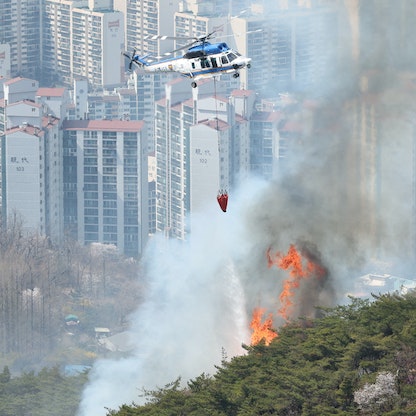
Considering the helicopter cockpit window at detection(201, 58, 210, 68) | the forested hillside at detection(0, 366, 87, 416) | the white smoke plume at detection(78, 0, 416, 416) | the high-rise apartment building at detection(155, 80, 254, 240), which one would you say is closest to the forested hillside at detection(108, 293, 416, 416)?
the white smoke plume at detection(78, 0, 416, 416)

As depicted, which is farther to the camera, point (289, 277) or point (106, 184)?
point (106, 184)

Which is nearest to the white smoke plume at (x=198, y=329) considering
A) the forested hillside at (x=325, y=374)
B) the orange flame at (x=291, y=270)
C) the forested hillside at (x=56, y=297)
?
the orange flame at (x=291, y=270)

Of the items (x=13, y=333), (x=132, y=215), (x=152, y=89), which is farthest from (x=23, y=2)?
(x=13, y=333)

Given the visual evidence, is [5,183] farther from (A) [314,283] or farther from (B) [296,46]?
(A) [314,283]

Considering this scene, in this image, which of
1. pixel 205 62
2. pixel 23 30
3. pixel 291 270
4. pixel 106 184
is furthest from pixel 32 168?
pixel 205 62

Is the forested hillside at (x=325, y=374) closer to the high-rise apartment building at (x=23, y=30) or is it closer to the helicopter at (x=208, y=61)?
the helicopter at (x=208, y=61)

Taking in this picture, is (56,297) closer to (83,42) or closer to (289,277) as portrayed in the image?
(289,277)
